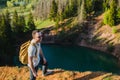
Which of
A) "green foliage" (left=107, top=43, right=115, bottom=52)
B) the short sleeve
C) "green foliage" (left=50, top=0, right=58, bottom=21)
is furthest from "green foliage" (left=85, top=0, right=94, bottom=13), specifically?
the short sleeve

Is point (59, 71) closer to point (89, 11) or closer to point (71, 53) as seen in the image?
point (71, 53)

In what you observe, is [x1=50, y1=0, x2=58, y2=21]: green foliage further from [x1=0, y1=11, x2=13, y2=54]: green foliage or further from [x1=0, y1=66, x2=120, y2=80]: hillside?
[x1=0, y1=66, x2=120, y2=80]: hillside

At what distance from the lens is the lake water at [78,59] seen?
2498 inches

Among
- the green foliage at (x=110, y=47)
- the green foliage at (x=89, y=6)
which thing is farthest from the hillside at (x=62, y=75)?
the green foliage at (x=89, y=6)

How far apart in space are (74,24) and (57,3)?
8.89m

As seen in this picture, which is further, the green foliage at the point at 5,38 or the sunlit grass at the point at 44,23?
the sunlit grass at the point at 44,23

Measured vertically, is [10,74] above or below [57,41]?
above

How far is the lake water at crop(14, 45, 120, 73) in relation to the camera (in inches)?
2498

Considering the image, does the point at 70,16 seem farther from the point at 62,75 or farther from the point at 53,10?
the point at 62,75

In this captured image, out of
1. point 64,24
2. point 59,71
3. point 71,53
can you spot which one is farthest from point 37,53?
point 64,24

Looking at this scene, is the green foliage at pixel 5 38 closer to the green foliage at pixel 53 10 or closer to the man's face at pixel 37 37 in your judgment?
the green foliage at pixel 53 10

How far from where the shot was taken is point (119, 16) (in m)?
79.5

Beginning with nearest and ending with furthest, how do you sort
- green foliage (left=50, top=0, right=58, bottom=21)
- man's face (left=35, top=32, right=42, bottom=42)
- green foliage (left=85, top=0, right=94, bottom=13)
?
man's face (left=35, top=32, right=42, bottom=42)
green foliage (left=85, top=0, right=94, bottom=13)
green foliage (left=50, top=0, right=58, bottom=21)

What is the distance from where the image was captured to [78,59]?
7100 centimetres
